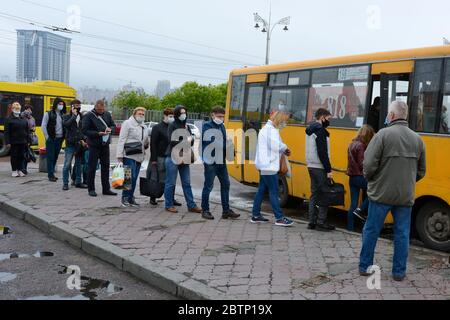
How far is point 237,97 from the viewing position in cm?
1128

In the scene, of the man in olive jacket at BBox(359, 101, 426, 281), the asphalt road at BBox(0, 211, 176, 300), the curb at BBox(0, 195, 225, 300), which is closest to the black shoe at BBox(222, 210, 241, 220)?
the curb at BBox(0, 195, 225, 300)

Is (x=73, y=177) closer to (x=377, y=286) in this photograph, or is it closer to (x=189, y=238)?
(x=189, y=238)

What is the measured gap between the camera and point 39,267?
5523mm

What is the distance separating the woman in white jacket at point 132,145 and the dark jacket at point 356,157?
12.3ft

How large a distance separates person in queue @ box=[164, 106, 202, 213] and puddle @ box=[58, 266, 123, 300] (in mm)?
3202

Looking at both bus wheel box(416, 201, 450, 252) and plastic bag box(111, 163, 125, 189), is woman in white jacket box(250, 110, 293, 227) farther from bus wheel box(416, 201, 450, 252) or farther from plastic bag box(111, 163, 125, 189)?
plastic bag box(111, 163, 125, 189)

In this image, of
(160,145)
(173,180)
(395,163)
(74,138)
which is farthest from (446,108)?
(74,138)

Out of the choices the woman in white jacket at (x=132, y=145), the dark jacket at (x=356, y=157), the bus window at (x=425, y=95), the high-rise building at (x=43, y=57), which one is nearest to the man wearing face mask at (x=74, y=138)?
the woman in white jacket at (x=132, y=145)

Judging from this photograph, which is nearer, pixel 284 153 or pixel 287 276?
pixel 287 276

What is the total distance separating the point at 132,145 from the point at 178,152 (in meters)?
1.02

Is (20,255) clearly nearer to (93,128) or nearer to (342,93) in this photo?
(93,128)
